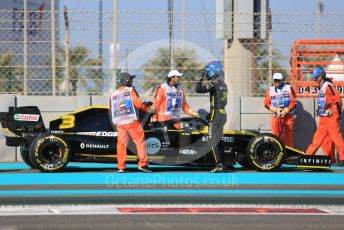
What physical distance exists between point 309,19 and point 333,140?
261 cm

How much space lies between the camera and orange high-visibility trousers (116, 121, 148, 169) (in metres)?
12.0

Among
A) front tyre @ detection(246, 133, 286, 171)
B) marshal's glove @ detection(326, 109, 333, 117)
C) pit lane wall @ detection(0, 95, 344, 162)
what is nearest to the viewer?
front tyre @ detection(246, 133, 286, 171)

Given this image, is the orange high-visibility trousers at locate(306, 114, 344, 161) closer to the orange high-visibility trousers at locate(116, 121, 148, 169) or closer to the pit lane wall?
the pit lane wall

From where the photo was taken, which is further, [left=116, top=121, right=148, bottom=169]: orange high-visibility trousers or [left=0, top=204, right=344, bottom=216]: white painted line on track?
[left=116, top=121, right=148, bottom=169]: orange high-visibility trousers

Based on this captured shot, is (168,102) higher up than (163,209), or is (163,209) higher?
(168,102)

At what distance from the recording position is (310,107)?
15.4m

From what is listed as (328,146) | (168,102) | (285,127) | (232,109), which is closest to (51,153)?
(168,102)

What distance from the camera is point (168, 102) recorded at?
13.4 m

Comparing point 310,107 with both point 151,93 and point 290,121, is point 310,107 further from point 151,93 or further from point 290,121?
point 151,93

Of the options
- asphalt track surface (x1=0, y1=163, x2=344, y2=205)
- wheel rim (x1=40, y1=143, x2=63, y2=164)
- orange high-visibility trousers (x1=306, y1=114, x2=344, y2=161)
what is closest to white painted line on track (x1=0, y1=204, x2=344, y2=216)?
asphalt track surface (x1=0, y1=163, x2=344, y2=205)

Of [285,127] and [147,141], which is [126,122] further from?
[285,127]

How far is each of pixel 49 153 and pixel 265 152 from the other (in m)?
3.54

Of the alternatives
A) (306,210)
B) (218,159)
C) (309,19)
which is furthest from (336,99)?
(306,210)

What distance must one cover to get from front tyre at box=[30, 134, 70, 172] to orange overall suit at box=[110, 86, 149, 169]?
859mm
